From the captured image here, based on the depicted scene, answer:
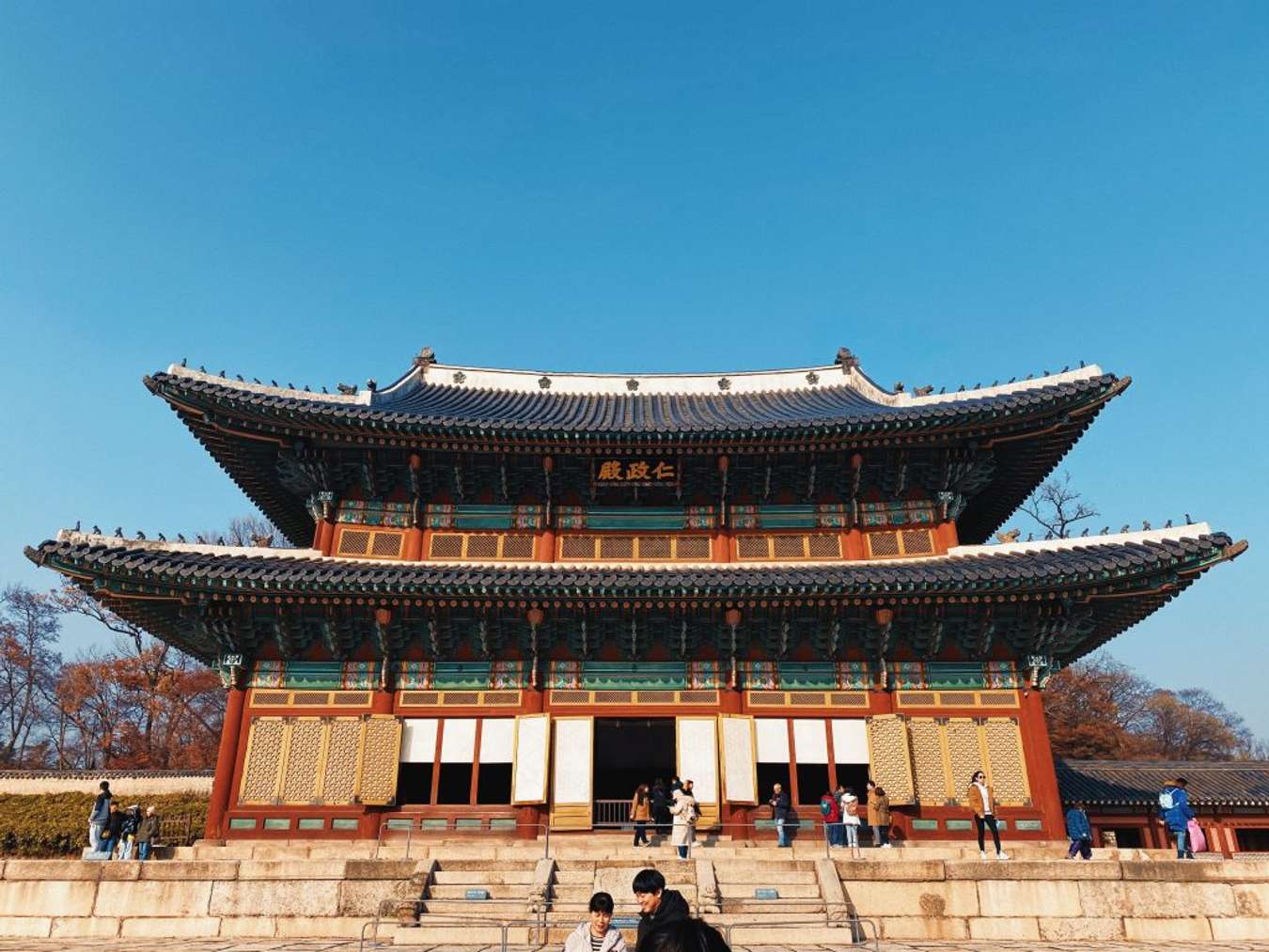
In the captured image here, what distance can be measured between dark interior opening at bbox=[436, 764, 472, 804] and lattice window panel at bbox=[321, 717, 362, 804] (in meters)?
1.87

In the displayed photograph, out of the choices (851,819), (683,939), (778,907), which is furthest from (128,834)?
(683,939)

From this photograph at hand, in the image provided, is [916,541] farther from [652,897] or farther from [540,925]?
[652,897]

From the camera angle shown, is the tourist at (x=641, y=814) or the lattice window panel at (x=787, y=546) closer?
the tourist at (x=641, y=814)

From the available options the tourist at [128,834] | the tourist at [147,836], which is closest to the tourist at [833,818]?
the tourist at [147,836]

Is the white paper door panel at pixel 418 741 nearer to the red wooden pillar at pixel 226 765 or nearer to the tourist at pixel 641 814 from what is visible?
the red wooden pillar at pixel 226 765

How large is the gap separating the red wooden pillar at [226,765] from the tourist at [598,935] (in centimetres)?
1428

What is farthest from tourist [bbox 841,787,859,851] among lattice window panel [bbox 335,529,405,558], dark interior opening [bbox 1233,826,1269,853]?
dark interior opening [bbox 1233,826,1269,853]

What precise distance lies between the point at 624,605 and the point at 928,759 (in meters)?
7.60

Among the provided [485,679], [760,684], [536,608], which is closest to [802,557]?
[760,684]

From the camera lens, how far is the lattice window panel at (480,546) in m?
20.6

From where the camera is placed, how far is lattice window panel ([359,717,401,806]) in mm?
17750

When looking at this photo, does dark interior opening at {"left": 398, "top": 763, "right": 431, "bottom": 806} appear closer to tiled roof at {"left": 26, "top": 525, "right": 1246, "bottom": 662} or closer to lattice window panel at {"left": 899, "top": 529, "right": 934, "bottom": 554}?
tiled roof at {"left": 26, "top": 525, "right": 1246, "bottom": 662}

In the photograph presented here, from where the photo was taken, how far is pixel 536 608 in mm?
18328

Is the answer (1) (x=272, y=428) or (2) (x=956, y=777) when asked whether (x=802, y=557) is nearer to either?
(2) (x=956, y=777)
